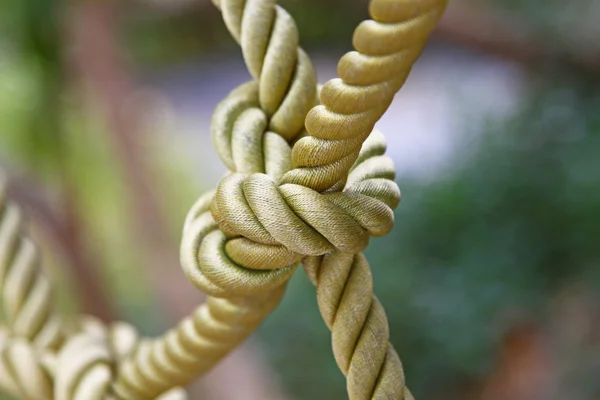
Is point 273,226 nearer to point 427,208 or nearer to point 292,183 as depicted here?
point 292,183

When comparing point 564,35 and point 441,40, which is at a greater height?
point 564,35

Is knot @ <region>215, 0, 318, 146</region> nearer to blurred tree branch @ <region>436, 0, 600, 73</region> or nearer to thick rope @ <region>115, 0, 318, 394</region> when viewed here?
thick rope @ <region>115, 0, 318, 394</region>

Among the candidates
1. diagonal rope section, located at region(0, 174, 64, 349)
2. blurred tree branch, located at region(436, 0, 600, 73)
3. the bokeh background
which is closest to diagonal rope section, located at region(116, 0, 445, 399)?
diagonal rope section, located at region(0, 174, 64, 349)

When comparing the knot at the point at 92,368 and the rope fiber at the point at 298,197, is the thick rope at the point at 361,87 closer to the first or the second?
the rope fiber at the point at 298,197

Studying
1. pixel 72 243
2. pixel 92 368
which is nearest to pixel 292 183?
pixel 92 368

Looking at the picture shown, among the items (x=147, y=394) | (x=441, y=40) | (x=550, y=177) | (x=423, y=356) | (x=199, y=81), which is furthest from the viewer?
(x=199, y=81)

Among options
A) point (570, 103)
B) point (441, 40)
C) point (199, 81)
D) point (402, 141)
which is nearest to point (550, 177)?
point (570, 103)

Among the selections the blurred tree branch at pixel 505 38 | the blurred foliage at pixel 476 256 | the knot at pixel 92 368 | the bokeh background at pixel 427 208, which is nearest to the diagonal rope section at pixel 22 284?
the knot at pixel 92 368

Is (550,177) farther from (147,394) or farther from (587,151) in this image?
(147,394)
